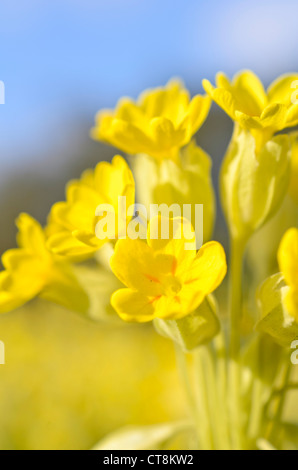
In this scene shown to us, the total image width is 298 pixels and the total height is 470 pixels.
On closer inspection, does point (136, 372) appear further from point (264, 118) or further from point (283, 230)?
point (264, 118)

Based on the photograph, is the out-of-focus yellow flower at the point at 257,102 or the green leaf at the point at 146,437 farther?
the green leaf at the point at 146,437

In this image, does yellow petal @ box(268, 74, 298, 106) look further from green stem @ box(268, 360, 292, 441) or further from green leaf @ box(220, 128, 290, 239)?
green stem @ box(268, 360, 292, 441)

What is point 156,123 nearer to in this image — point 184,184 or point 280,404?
point 184,184

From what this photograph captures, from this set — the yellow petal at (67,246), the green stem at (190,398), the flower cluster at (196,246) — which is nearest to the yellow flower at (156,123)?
the flower cluster at (196,246)

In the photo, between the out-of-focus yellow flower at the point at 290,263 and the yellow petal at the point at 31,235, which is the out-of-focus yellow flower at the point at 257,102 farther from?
the yellow petal at the point at 31,235

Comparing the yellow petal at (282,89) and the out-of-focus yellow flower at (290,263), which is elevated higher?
the yellow petal at (282,89)

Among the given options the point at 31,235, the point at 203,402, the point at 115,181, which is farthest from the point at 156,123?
the point at 203,402

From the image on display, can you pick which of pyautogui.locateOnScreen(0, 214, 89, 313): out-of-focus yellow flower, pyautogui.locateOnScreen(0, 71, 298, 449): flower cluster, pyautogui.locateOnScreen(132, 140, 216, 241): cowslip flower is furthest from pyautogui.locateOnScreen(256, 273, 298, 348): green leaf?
pyautogui.locateOnScreen(0, 214, 89, 313): out-of-focus yellow flower

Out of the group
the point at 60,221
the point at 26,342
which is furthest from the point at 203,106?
the point at 26,342
